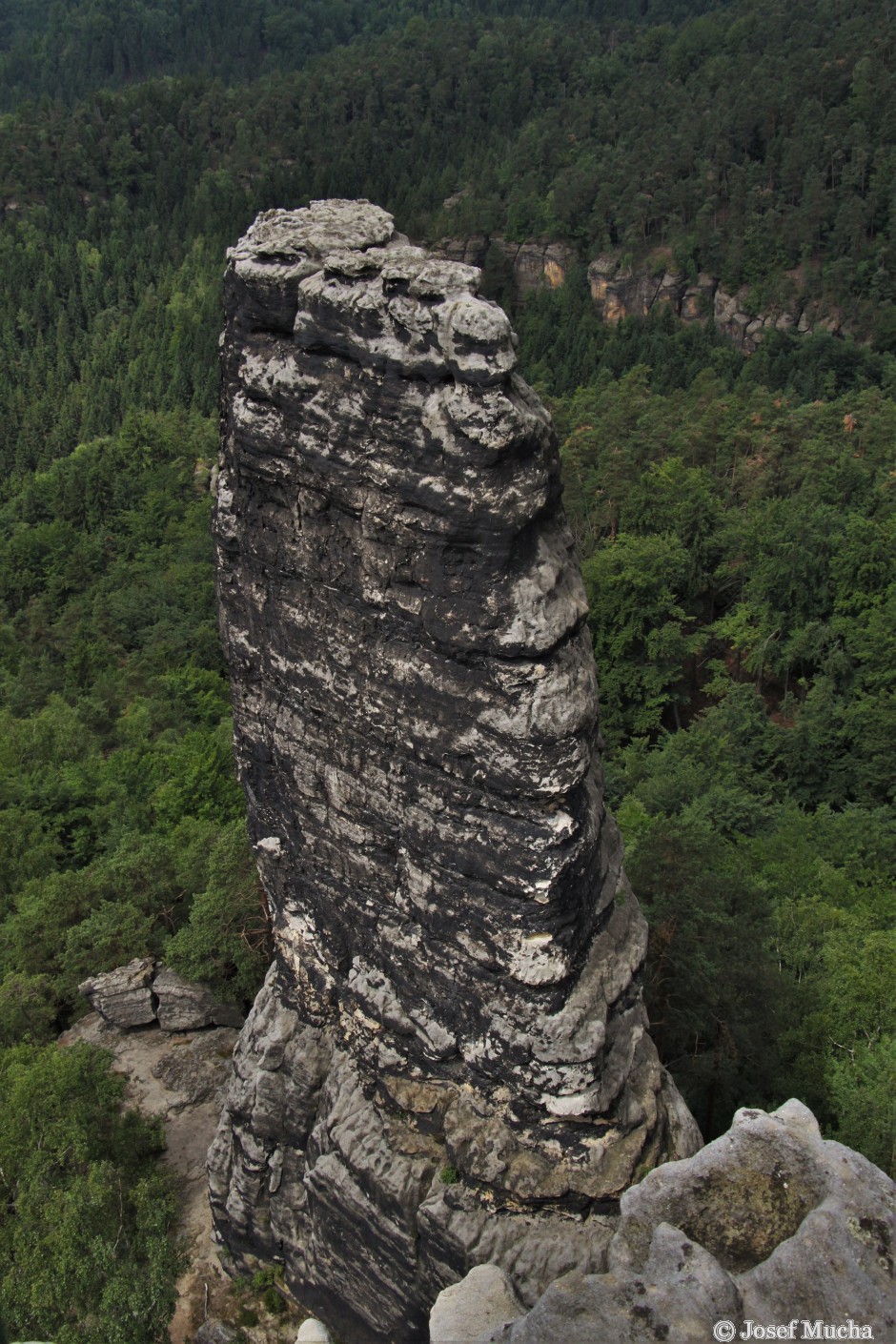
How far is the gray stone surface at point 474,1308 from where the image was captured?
527 inches

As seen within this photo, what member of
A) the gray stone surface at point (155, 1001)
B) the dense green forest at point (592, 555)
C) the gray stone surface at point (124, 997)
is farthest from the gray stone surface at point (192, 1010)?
the dense green forest at point (592, 555)

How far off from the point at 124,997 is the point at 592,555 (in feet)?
122

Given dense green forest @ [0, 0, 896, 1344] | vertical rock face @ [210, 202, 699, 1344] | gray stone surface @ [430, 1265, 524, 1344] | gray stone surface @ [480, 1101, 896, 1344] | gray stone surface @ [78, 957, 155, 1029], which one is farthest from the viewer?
gray stone surface @ [78, 957, 155, 1029]

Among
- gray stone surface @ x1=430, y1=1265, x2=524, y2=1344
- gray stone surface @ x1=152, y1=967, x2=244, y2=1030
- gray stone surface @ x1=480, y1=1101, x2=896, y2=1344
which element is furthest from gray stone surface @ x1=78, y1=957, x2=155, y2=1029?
gray stone surface @ x1=480, y1=1101, x2=896, y2=1344

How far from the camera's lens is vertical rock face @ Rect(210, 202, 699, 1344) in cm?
1306

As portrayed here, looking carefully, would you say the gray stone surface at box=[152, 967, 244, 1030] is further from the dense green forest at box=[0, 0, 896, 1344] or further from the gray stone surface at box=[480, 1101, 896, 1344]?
the gray stone surface at box=[480, 1101, 896, 1344]

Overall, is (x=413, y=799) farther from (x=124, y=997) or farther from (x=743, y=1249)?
(x=124, y=997)

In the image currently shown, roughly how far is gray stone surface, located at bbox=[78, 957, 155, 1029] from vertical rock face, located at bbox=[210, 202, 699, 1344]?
7540 mm

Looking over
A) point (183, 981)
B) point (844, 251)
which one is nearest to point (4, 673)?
point (183, 981)

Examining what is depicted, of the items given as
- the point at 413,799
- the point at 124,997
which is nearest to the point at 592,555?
the point at 124,997

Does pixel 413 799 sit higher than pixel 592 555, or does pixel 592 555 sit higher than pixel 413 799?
pixel 413 799

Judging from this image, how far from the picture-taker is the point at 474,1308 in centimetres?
1378

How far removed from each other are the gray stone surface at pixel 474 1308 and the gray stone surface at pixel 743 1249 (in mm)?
1030

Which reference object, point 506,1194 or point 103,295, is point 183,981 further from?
point 103,295
